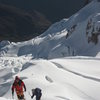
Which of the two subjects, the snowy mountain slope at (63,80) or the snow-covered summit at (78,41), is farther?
the snow-covered summit at (78,41)

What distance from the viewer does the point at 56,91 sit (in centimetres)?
2747

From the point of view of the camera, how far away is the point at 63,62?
3972 cm

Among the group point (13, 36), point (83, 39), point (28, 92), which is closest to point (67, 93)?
point (28, 92)

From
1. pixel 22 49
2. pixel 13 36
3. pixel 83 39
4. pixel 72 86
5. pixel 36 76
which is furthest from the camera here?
pixel 13 36

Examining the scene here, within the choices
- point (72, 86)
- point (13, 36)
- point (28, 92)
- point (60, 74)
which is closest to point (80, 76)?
point (60, 74)

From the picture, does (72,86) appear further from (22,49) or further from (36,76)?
(22,49)

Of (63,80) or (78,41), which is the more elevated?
(63,80)

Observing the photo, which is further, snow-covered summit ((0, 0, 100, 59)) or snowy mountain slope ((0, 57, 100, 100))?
snow-covered summit ((0, 0, 100, 59))

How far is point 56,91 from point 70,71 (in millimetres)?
8748

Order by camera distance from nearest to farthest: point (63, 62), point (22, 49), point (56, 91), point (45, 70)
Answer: point (56, 91)
point (45, 70)
point (63, 62)
point (22, 49)

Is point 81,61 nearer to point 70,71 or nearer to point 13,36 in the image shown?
point 70,71

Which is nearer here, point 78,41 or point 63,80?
point 63,80

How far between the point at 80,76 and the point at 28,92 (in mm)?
7242

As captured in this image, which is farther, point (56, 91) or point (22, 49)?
point (22, 49)
